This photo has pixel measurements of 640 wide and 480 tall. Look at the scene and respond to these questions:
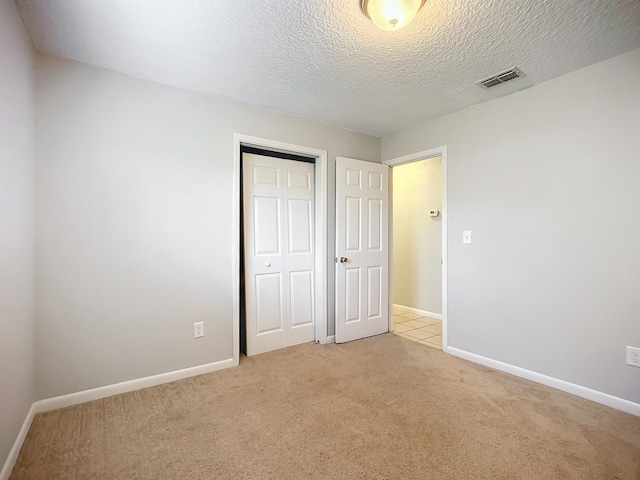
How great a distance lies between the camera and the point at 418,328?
3.91 m

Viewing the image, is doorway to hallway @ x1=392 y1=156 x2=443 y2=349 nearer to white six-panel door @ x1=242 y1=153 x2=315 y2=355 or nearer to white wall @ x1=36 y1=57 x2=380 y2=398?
white six-panel door @ x1=242 y1=153 x2=315 y2=355

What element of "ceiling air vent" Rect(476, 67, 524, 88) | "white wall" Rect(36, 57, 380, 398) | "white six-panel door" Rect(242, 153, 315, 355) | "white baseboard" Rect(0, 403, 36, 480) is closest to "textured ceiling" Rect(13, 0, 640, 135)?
"ceiling air vent" Rect(476, 67, 524, 88)

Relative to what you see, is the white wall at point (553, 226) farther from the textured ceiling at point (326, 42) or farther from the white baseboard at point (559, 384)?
the textured ceiling at point (326, 42)

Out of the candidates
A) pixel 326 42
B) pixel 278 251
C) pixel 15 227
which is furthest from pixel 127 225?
pixel 326 42

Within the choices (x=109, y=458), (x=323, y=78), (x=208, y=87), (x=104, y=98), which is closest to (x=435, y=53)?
(x=323, y=78)

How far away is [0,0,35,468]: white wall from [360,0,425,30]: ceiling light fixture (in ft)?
5.76

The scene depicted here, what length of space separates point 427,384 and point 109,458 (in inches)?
83.0

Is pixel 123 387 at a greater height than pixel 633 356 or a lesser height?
lesser

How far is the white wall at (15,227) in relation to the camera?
1438mm

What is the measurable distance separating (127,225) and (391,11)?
2.22 meters

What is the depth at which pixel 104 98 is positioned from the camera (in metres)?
2.18

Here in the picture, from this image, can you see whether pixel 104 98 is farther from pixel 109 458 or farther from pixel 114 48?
pixel 109 458

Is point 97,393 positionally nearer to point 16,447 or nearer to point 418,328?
point 16,447

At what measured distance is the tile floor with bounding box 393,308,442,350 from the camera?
3.43 meters
